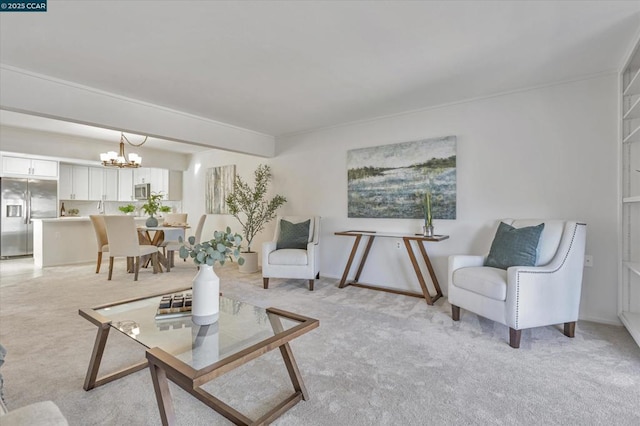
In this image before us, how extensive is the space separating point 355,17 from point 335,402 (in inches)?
89.5

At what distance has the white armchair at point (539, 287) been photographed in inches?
88.6

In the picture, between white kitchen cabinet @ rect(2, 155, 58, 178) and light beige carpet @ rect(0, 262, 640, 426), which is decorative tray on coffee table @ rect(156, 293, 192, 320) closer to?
light beige carpet @ rect(0, 262, 640, 426)

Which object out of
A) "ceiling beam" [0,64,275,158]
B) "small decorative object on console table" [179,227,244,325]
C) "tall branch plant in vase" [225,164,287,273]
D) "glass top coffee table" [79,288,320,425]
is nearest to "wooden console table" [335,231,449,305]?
"tall branch plant in vase" [225,164,287,273]

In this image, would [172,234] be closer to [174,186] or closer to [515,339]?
[174,186]

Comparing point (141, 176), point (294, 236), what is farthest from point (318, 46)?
point (141, 176)

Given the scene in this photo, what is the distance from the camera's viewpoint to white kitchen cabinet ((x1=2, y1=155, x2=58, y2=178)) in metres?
5.89

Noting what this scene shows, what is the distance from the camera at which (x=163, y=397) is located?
4.25 ft

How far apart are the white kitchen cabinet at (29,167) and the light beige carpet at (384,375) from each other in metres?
4.43

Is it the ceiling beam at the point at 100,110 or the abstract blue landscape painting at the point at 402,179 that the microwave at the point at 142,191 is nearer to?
the ceiling beam at the point at 100,110

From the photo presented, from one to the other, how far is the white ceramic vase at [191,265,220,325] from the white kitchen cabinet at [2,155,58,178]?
6.81m

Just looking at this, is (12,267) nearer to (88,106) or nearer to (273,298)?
(88,106)

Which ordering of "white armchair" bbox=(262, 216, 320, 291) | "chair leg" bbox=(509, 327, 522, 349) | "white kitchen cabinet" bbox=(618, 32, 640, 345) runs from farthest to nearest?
"white armchair" bbox=(262, 216, 320, 291) → "white kitchen cabinet" bbox=(618, 32, 640, 345) → "chair leg" bbox=(509, 327, 522, 349)

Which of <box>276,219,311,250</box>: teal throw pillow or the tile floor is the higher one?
<box>276,219,311,250</box>: teal throw pillow

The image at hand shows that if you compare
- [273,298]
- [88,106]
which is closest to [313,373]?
[273,298]
